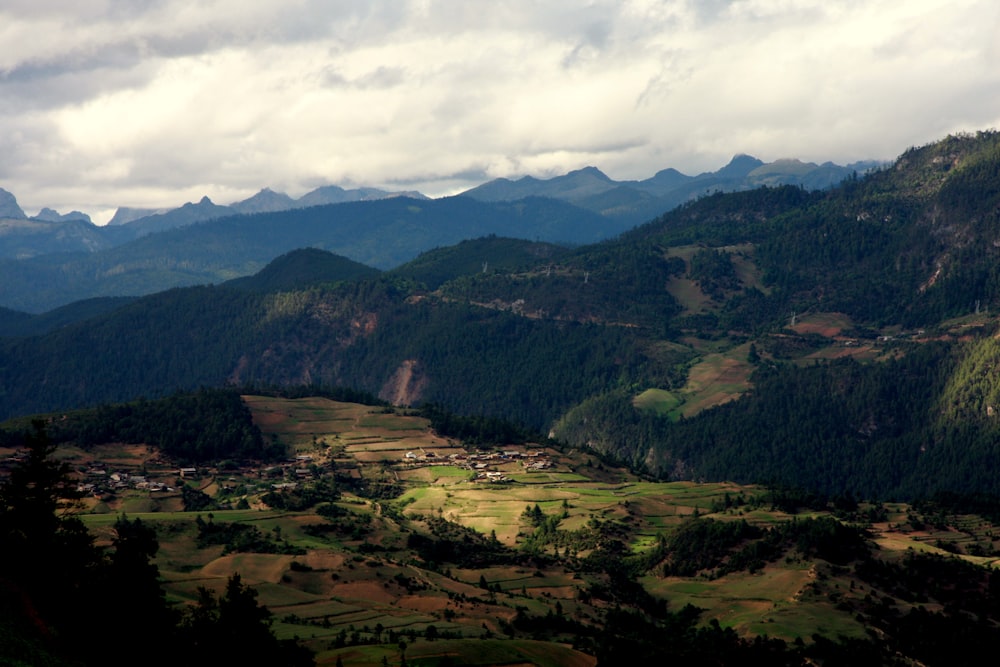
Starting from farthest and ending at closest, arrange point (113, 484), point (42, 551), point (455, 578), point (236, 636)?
point (113, 484), point (455, 578), point (42, 551), point (236, 636)

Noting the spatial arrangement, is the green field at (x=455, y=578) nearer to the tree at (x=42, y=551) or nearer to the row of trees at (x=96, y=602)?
the row of trees at (x=96, y=602)

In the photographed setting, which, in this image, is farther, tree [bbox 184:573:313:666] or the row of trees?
tree [bbox 184:573:313:666]

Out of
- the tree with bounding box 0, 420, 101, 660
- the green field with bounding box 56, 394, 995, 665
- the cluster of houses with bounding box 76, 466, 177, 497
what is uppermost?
the tree with bounding box 0, 420, 101, 660

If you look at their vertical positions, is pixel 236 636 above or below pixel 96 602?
below

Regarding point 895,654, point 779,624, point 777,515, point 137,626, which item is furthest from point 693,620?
point 137,626

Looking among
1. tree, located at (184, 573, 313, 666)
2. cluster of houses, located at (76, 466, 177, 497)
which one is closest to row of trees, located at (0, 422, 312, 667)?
tree, located at (184, 573, 313, 666)

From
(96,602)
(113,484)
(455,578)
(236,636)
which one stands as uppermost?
(96,602)

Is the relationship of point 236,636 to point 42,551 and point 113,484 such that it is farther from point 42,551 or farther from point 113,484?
point 113,484

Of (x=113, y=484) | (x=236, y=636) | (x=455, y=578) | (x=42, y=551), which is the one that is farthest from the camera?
(x=113, y=484)

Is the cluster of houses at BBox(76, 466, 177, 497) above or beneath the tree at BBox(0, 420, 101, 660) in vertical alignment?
beneath

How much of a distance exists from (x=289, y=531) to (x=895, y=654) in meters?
83.4

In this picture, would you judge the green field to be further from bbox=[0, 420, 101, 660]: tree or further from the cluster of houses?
bbox=[0, 420, 101, 660]: tree

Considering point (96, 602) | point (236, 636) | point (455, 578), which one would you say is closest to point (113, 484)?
point (455, 578)

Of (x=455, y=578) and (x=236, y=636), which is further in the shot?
(x=455, y=578)
